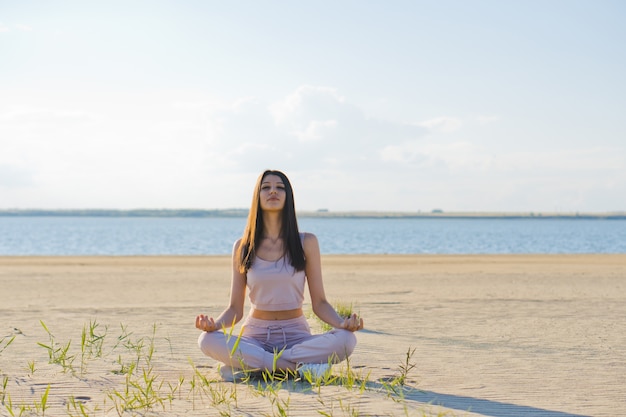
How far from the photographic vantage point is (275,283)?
18.9 feet

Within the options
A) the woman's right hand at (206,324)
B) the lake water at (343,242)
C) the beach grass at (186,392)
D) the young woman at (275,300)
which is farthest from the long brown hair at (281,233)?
the lake water at (343,242)

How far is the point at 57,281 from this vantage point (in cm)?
1800

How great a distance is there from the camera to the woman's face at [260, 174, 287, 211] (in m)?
5.82

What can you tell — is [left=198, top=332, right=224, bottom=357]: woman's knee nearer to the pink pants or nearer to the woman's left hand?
the pink pants

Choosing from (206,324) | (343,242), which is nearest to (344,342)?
(206,324)

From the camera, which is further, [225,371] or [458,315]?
[458,315]

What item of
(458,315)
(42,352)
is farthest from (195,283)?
(42,352)

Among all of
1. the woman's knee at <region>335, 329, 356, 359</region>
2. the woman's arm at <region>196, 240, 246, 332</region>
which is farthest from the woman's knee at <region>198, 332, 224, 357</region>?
the woman's knee at <region>335, 329, 356, 359</region>

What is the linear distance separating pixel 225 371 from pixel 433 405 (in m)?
1.79

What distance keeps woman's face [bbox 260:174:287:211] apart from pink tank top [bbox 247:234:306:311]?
1.41ft

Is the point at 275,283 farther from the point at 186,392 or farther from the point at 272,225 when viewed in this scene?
the point at 186,392

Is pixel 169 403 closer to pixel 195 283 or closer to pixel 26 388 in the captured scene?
pixel 26 388

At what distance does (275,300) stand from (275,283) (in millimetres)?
143

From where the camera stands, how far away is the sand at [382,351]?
491 cm
